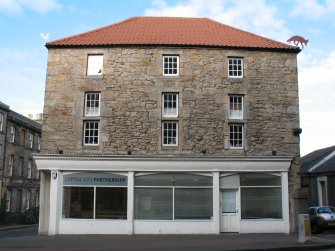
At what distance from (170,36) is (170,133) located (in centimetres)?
544

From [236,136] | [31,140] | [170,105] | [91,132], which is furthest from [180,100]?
[31,140]

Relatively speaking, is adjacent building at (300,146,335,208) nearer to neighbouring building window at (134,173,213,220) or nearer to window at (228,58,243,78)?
window at (228,58,243,78)

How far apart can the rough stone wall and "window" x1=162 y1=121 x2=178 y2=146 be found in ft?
1.02

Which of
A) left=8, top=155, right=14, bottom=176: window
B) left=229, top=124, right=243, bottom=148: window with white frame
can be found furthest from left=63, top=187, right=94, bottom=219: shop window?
left=8, top=155, right=14, bottom=176: window

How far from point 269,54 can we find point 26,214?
26353 mm

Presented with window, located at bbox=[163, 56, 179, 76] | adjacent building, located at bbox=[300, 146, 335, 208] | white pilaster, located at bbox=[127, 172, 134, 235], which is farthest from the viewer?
adjacent building, located at bbox=[300, 146, 335, 208]

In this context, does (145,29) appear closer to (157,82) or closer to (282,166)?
(157,82)

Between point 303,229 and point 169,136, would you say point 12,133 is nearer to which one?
point 169,136

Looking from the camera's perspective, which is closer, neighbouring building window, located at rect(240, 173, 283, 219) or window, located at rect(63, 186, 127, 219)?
window, located at rect(63, 186, 127, 219)

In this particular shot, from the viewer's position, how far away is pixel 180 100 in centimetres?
2236

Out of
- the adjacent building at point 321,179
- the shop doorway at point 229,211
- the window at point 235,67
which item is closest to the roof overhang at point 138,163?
the shop doorway at point 229,211

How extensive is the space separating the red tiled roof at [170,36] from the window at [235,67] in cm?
79

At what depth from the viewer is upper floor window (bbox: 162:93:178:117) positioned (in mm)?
22344

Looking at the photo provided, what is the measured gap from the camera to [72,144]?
72.0 feet
